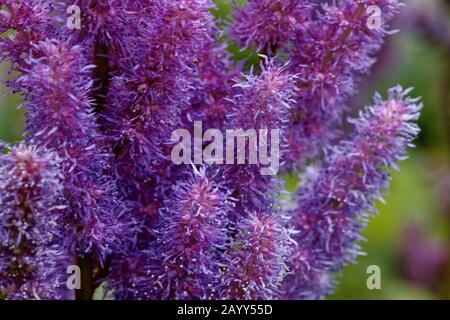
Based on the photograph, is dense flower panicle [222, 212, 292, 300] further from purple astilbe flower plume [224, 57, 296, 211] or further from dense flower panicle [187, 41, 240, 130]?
dense flower panicle [187, 41, 240, 130]

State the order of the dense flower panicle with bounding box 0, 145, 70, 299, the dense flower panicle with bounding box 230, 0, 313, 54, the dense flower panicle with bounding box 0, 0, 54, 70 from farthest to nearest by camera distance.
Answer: the dense flower panicle with bounding box 230, 0, 313, 54
the dense flower panicle with bounding box 0, 0, 54, 70
the dense flower panicle with bounding box 0, 145, 70, 299

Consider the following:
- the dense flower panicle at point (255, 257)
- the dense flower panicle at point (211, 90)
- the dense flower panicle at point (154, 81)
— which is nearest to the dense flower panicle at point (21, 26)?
the dense flower panicle at point (154, 81)

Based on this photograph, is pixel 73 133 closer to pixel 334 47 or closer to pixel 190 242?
pixel 190 242

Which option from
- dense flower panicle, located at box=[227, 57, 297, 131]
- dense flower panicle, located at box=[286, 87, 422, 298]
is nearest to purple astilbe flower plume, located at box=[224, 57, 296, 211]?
dense flower panicle, located at box=[227, 57, 297, 131]

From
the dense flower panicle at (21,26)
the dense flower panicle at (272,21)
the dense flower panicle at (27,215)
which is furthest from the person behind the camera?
the dense flower panicle at (272,21)

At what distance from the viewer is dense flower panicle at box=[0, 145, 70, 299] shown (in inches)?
35.2

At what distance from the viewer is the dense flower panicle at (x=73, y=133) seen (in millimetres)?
942

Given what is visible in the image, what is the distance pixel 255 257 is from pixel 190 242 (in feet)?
0.30

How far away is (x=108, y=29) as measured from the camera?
102 centimetres

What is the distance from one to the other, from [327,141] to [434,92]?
205 cm

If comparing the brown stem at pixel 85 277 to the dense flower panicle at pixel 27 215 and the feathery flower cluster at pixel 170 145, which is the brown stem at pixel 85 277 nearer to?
the feathery flower cluster at pixel 170 145

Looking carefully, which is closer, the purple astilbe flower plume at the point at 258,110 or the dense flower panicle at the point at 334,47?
the purple astilbe flower plume at the point at 258,110
